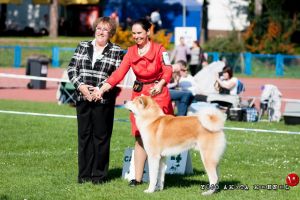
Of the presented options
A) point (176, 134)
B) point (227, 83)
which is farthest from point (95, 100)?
point (227, 83)

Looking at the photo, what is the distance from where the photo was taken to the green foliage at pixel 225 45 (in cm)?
3762

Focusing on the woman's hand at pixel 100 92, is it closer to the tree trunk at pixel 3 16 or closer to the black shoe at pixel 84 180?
the black shoe at pixel 84 180

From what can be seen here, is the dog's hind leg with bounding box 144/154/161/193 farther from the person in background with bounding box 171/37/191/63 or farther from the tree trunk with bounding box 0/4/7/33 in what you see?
the tree trunk with bounding box 0/4/7/33

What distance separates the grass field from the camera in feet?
28.6

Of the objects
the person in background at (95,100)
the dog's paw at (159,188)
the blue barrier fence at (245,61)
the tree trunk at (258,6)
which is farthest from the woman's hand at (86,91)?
the tree trunk at (258,6)

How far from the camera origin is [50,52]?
123 ft

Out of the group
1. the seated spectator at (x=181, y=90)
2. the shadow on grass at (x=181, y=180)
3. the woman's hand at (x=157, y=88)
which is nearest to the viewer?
the woman's hand at (x=157, y=88)

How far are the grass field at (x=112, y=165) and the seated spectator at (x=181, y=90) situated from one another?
5.06ft

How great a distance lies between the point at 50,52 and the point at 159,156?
29192mm

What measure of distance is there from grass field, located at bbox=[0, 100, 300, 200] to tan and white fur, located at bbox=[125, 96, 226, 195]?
35 centimetres

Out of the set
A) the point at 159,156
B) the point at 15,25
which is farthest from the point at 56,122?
the point at 15,25

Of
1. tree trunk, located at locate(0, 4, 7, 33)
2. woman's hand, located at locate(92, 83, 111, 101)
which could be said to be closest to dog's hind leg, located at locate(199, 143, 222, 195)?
woman's hand, located at locate(92, 83, 111, 101)

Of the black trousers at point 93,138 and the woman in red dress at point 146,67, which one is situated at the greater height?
the woman in red dress at point 146,67

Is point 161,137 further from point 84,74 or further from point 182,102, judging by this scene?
point 182,102
